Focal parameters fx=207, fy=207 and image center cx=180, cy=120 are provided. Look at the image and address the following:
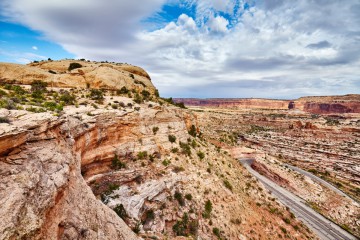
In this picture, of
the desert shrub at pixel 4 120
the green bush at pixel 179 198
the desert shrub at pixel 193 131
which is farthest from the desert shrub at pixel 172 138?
the desert shrub at pixel 4 120

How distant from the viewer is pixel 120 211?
49.9ft

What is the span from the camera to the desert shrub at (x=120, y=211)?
15.0m

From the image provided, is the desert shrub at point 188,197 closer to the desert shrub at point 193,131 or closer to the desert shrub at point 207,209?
the desert shrub at point 207,209

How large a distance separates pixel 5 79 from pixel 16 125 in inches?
746

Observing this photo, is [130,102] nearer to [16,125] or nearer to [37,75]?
[37,75]

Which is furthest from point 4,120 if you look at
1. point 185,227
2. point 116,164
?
point 185,227

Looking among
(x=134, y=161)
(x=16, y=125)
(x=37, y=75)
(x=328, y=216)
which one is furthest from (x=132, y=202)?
(x=328, y=216)

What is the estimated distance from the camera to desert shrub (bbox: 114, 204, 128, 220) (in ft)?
49.3

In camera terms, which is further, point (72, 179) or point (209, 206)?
point (209, 206)

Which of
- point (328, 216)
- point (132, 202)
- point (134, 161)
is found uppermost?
point (134, 161)

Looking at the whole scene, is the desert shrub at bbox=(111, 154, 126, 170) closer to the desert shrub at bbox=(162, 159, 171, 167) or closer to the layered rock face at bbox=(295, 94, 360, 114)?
the desert shrub at bbox=(162, 159, 171, 167)

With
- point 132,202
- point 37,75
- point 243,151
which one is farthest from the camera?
point 243,151

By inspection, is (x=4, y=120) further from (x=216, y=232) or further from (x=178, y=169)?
(x=216, y=232)

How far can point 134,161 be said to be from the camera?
64.5ft
